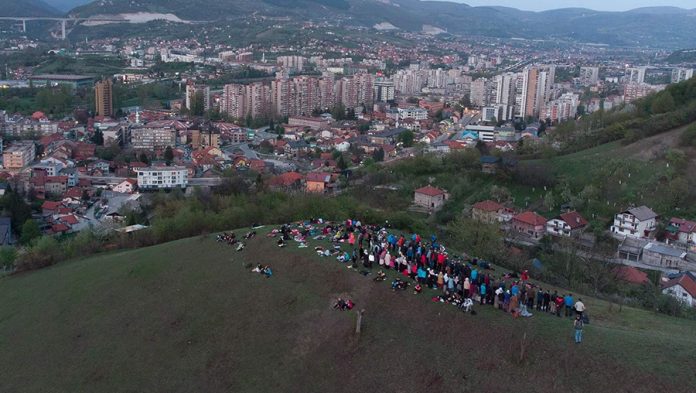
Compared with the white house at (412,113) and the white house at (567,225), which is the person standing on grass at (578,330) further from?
the white house at (412,113)

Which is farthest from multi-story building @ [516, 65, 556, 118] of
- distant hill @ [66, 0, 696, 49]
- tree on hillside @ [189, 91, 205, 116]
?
distant hill @ [66, 0, 696, 49]

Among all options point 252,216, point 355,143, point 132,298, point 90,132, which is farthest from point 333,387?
point 90,132

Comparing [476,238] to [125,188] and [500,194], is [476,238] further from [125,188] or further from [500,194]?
[125,188]

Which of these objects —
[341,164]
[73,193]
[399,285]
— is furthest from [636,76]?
[399,285]

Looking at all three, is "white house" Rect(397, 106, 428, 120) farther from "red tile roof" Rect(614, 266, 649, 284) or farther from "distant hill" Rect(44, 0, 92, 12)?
"distant hill" Rect(44, 0, 92, 12)

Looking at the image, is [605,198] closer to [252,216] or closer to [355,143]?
[252,216]

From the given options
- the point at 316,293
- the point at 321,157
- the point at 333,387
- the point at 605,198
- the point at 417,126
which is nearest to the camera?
the point at 333,387
